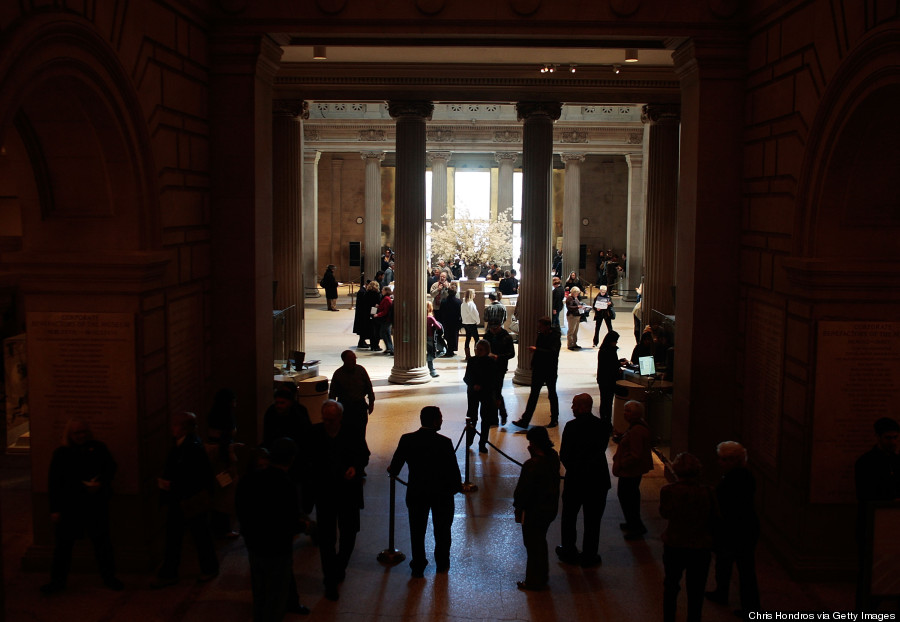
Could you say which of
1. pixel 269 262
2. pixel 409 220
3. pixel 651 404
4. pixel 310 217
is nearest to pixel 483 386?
pixel 651 404

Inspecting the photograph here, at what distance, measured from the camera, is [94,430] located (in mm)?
7148

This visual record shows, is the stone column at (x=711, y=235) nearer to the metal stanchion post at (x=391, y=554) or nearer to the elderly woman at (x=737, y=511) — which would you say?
the elderly woman at (x=737, y=511)

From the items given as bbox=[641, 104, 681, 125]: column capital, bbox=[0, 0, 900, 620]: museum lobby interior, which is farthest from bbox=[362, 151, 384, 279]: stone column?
bbox=[0, 0, 900, 620]: museum lobby interior

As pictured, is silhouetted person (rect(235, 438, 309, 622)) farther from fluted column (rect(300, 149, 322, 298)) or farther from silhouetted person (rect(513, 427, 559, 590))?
fluted column (rect(300, 149, 322, 298))

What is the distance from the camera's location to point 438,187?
28078 mm

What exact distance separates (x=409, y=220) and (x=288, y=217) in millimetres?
2373

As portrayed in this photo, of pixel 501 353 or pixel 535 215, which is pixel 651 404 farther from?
pixel 535 215

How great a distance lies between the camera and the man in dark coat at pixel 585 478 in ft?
24.0

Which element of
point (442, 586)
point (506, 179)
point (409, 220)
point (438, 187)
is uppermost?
point (506, 179)

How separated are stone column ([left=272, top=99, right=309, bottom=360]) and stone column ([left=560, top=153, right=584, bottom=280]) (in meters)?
13.1

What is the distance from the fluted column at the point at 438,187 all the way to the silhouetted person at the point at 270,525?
71.4 feet

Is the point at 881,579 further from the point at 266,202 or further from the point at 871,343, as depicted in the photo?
the point at 266,202

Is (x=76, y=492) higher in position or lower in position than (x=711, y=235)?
lower

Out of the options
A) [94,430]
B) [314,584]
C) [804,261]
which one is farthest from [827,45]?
[94,430]
